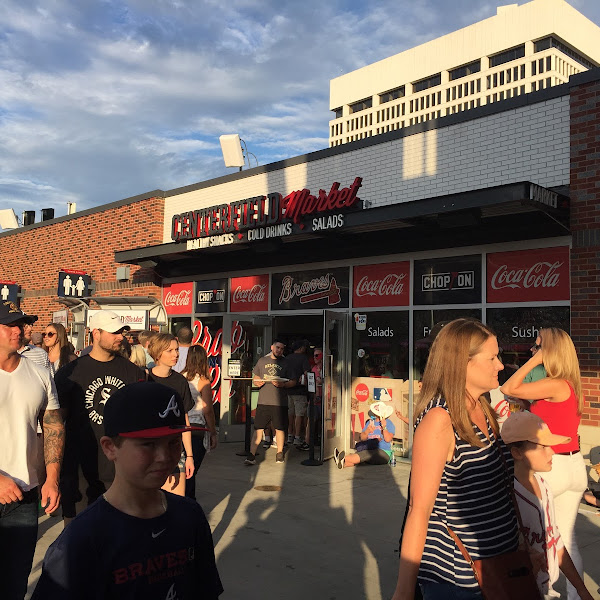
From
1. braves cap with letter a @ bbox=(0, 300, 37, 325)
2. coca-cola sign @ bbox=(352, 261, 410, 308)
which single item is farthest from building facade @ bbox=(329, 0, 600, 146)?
braves cap with letter a @ bbox=(0, 300, 37, 325)

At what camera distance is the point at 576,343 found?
8.78 metres

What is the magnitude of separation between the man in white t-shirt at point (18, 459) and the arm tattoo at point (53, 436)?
0.01 metres

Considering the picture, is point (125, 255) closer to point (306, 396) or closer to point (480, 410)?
point (306, 396)

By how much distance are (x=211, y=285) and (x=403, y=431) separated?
19.8 ft

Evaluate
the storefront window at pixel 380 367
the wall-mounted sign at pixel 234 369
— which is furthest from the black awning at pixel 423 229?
the wall-mounted sign at pixel 234 369

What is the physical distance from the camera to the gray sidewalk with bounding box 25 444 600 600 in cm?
523

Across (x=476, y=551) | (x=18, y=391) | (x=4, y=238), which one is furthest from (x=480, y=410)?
(x=4, y=238)

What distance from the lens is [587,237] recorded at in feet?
28.9

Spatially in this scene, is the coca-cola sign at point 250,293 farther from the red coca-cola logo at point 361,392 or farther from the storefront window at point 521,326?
the storefront window at point 521,326

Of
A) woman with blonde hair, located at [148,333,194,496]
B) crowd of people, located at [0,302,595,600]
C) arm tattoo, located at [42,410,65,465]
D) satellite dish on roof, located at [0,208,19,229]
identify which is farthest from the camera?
satellite dish on roof, located at [0,208,19,229]

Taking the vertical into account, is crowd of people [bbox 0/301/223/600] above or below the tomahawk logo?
below

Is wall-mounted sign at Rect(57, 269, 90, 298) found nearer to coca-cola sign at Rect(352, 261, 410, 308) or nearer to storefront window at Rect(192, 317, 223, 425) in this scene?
storefront window at Rect(192, 317, 223, 425)

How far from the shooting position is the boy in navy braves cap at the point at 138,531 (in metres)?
1.86

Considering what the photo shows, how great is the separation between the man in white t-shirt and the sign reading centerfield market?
7.23m
